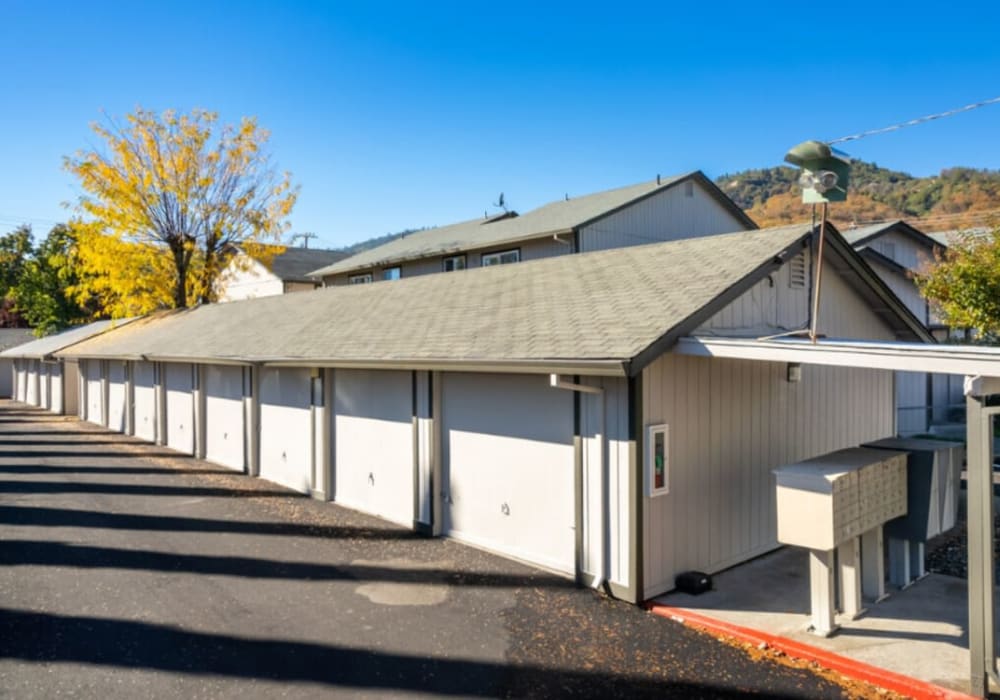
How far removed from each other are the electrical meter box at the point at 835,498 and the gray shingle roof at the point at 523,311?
6.17ft

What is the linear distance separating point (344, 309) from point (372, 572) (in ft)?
25.1

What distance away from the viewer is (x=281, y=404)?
513 inches

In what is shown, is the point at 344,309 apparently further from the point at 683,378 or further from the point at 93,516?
the point at 683,378

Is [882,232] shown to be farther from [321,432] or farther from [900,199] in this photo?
[900,199]

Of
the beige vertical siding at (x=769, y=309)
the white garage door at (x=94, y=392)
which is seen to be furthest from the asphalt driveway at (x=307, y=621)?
the white garage door at (x=94, y=392)

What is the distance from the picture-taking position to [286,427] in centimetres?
1291

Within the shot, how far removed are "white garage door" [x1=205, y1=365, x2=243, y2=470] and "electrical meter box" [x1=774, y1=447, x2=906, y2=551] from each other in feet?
38.7

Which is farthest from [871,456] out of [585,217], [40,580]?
[585,217]

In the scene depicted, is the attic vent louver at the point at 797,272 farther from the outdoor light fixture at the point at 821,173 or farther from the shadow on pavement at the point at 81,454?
the shadow on pavement at the point at 81,454

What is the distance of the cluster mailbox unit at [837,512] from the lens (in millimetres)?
5801

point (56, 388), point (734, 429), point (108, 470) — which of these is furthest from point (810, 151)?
point (56, 388)

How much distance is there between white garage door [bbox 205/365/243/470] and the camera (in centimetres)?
1460

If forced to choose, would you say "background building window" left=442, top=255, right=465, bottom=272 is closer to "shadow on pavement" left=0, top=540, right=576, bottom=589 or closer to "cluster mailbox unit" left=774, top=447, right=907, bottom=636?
"shadow on pavement" left=0, top=540, right=576, bottom=589

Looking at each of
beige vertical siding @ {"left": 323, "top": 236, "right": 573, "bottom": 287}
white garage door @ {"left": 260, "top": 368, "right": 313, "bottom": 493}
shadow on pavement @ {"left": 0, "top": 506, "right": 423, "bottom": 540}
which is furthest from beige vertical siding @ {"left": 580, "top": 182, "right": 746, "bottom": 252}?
shadow on pavement @ {"left": 0, "top": 506, "right": 423, "bottom": 540}
